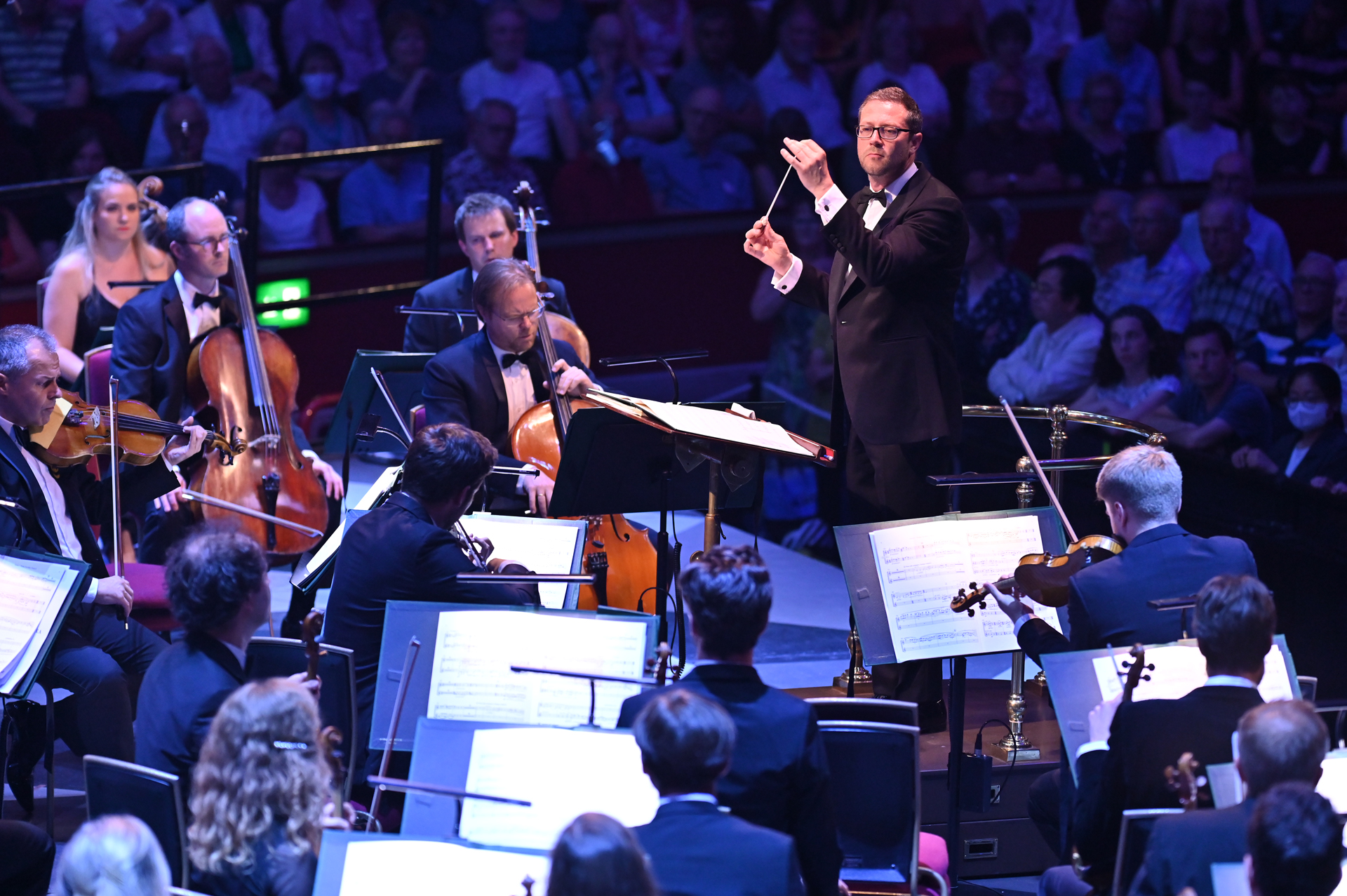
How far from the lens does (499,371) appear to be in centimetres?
459

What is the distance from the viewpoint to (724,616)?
264cm

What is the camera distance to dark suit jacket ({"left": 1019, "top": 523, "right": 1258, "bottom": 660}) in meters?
3.05

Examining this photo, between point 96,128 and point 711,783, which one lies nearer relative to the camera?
point 711,783

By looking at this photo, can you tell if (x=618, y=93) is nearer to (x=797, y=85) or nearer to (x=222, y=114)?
(x=797, y=85)

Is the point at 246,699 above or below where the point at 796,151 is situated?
below

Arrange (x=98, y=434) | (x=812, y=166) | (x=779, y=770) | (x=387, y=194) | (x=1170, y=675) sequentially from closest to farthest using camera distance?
1. (x=779, y=770)
2. (x=1170, y=675)
3. (x=812, y=166)
4. (x=98, y=434)
5. (x=387, y=194)

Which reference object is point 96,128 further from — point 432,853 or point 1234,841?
point 1234,841

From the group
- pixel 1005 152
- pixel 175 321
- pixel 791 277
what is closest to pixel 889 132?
pixel 791 277

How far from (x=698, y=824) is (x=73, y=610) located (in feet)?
6.85

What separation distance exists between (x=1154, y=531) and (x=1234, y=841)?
36.4 inches

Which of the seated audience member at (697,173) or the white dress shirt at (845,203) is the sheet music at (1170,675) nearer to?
the white dress shirt at (845,203)

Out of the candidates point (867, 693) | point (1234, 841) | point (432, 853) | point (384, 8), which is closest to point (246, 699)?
Result: point (432, 853)

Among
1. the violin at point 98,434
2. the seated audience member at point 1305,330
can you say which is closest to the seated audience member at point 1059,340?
the seated audience member at point 1305,330

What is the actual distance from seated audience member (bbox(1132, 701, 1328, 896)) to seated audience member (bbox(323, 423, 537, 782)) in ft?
4.94
